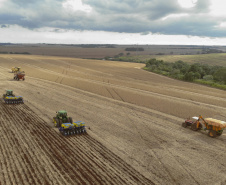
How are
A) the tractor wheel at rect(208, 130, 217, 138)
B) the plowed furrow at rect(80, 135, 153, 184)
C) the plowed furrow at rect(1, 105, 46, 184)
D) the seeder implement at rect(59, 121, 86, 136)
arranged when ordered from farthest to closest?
the tractor wheel at rect(208, 130, 217, 138)
the seeder implement at rect(59, 121, 86, 136)
the plowed furrow at rect(80, 135, 153, 184)
the plowed furrow at rect(1, 105, 46, 184)

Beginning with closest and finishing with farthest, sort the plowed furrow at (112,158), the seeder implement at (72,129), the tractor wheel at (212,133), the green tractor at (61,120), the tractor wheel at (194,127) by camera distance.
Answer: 1. the plowed furrow at (112,158)
2. the seeder implement at (72,129)
3. the tractor wheel at (212,133)
4. the green tractor at (61,120)
5. the tractor wheel at (194,127)

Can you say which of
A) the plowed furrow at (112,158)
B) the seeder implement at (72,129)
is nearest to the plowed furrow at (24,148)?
the seeder implement at (72,129)

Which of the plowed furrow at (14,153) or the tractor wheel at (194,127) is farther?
the tractor wheel at (194,127)

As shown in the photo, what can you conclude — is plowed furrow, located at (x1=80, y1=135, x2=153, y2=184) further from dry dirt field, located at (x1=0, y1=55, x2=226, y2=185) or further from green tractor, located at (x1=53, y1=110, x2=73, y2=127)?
green tractor, located at (x1=53, y1=110, x2=73, y2=127)

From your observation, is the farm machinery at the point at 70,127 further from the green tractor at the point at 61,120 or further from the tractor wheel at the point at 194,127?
the tractor wheel at the point at 194,127

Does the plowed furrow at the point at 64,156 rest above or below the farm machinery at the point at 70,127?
below

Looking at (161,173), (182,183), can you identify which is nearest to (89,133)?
(161,173)

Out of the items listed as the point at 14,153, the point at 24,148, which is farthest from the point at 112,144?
the point at 14,153

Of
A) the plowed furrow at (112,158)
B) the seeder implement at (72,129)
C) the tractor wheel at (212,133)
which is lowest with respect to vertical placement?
the plowed furrow at (112,158)

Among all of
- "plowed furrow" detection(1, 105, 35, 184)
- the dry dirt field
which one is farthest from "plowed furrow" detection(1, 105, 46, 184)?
"plowed furrow" detection(1, 105, 35, 184)
